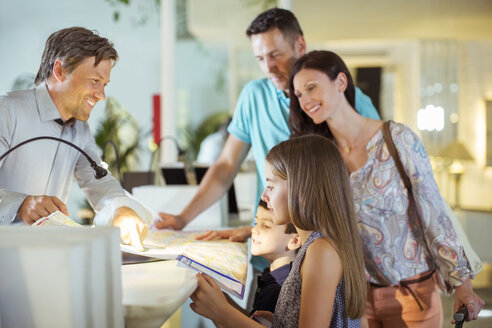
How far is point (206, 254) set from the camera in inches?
53.7

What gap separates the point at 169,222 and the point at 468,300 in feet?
3.37

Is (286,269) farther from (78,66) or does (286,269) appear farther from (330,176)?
(78,66)

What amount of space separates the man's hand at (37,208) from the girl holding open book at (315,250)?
382 millimetres

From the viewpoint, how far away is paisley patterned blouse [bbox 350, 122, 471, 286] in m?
1.48

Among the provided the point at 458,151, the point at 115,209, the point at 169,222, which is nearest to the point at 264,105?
the point at 169,222

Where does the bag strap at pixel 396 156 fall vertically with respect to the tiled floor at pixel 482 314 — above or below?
above

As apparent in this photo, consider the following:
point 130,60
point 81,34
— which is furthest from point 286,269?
point 130,60

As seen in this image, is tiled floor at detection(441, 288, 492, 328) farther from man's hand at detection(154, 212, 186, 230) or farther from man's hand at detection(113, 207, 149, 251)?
man's hand at detection(113, 207, 149, 251)

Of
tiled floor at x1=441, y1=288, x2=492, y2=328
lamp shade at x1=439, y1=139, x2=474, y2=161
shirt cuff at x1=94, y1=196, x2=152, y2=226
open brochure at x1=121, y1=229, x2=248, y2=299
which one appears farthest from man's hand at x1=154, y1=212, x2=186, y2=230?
lamp shade at x1=439, y1=139, x2=474, y2=161

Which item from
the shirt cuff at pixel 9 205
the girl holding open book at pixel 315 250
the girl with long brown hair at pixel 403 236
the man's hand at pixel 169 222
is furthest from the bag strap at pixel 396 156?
the shirt cuff at pixel 9 205

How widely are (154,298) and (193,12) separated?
5586mm

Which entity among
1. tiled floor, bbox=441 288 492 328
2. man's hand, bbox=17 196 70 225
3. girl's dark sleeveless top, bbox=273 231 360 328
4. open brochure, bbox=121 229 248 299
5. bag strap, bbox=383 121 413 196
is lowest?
tiled floor, bbox=441 288 492 328

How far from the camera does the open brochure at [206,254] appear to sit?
117cm

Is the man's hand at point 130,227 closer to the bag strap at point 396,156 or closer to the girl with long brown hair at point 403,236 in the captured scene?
the girl with long brown hair at point 403,236
